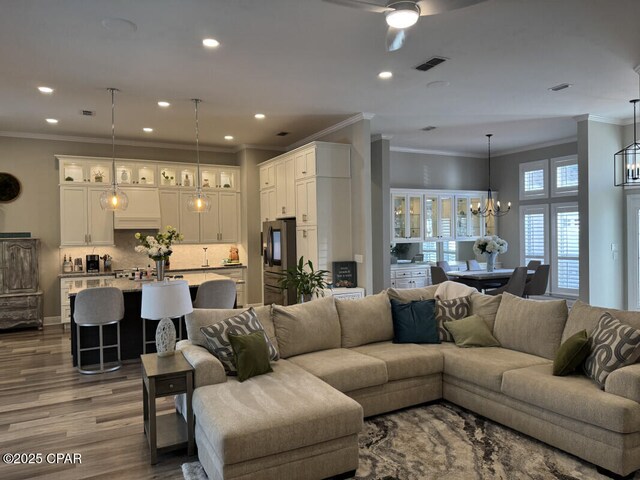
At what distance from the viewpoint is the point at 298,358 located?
3801 mm

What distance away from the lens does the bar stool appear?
486 centimetres

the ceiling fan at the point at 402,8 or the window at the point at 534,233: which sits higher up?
the ceiling fan at the point at 402,8

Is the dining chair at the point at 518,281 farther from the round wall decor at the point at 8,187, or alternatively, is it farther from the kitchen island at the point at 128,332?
the round wall decor at the point at 8,187

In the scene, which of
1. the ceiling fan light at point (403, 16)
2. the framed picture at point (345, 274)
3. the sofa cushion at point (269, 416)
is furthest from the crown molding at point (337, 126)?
the sofa cushion at point (269, 416)

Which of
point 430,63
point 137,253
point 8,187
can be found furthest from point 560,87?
point 8,187

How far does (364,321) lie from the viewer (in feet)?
14.0

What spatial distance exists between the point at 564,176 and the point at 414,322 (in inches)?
252

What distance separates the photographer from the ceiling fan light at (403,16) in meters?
2.47

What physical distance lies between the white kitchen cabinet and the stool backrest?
10.1ft

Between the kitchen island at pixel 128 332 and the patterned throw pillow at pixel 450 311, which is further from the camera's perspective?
the kitchen island at pixel 128 332

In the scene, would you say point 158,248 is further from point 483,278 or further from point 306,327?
point 483,278

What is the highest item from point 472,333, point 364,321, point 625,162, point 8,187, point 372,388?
point 625,162

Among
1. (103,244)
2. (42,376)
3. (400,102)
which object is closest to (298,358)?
(42,376)

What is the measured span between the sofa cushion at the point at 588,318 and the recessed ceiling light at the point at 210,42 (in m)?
3.77
